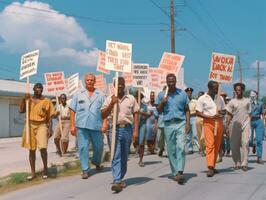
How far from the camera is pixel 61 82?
1762 centimetres

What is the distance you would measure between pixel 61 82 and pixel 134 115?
845cm

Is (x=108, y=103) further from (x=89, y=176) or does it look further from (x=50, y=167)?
(x=50, y=167)

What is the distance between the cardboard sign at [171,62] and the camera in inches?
586

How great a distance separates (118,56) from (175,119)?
1704 millimetres

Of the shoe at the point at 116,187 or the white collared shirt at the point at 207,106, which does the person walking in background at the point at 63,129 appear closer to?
the white collared shirt at the point at 207,106

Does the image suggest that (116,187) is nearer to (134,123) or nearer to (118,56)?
(134,123)

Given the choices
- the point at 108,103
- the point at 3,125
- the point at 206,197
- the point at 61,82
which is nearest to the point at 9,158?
the point at 61,82

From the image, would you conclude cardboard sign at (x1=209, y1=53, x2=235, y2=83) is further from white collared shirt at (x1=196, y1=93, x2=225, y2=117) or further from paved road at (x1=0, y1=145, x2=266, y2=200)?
paved road at (x1=0, y1=145, x2=266, y2=200)

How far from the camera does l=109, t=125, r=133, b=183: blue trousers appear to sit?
9.02 metres

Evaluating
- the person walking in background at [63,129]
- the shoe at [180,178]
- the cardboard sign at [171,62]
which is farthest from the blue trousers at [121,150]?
the person walking in background at [63,129]

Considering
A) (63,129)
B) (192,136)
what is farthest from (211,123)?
(192,136)

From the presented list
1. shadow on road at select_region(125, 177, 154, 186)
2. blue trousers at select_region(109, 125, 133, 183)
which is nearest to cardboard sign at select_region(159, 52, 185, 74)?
shadow on road at select_region(125, 177, 154, 186)

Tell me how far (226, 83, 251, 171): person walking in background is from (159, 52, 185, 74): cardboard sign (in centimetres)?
346

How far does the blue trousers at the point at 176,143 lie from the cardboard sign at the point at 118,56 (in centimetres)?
142
